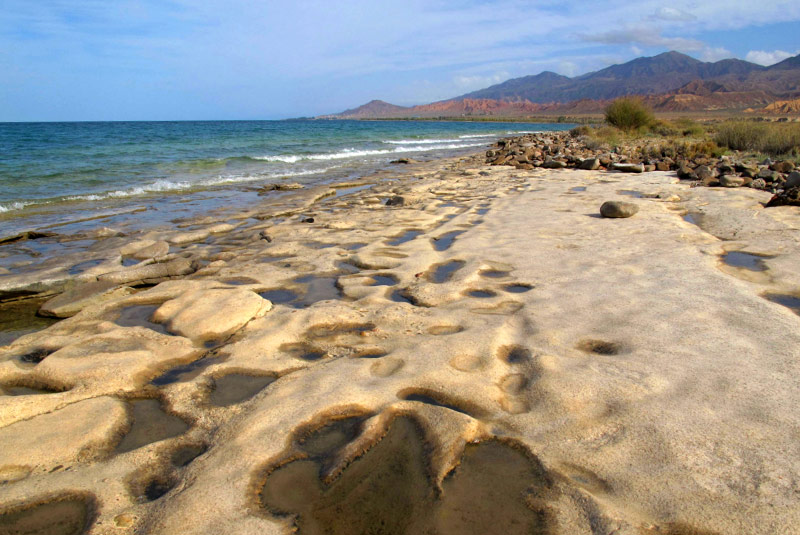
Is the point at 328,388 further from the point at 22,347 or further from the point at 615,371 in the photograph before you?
the point at 22,347

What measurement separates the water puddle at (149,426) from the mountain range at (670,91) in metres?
62.6

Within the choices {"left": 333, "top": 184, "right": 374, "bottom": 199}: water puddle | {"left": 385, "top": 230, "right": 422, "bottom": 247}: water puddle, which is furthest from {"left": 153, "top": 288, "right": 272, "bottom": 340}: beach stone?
{"left": 333, "top": 184, "right": 374, "bottom": 199}: water puddle

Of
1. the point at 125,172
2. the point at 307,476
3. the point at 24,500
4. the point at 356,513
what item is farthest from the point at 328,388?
the point at 125,172

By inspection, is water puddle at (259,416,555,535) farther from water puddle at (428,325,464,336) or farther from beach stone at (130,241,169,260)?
beach stone at (130,241,169,260)

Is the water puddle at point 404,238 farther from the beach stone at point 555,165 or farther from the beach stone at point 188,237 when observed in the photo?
the beach stone at point 555,165

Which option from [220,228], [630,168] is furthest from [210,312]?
[630,168]

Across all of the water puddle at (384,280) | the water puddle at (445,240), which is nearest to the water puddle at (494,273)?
the water puddle at (384,280)

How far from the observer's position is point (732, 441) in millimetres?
1712

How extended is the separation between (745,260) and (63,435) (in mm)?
4713

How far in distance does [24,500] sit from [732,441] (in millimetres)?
2467

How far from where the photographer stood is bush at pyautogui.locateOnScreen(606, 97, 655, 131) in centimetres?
2019

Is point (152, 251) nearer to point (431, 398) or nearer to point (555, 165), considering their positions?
point (431, 398)

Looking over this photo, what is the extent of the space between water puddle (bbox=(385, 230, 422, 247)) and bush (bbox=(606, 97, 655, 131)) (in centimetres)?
1836

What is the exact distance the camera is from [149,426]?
2.06 meters
